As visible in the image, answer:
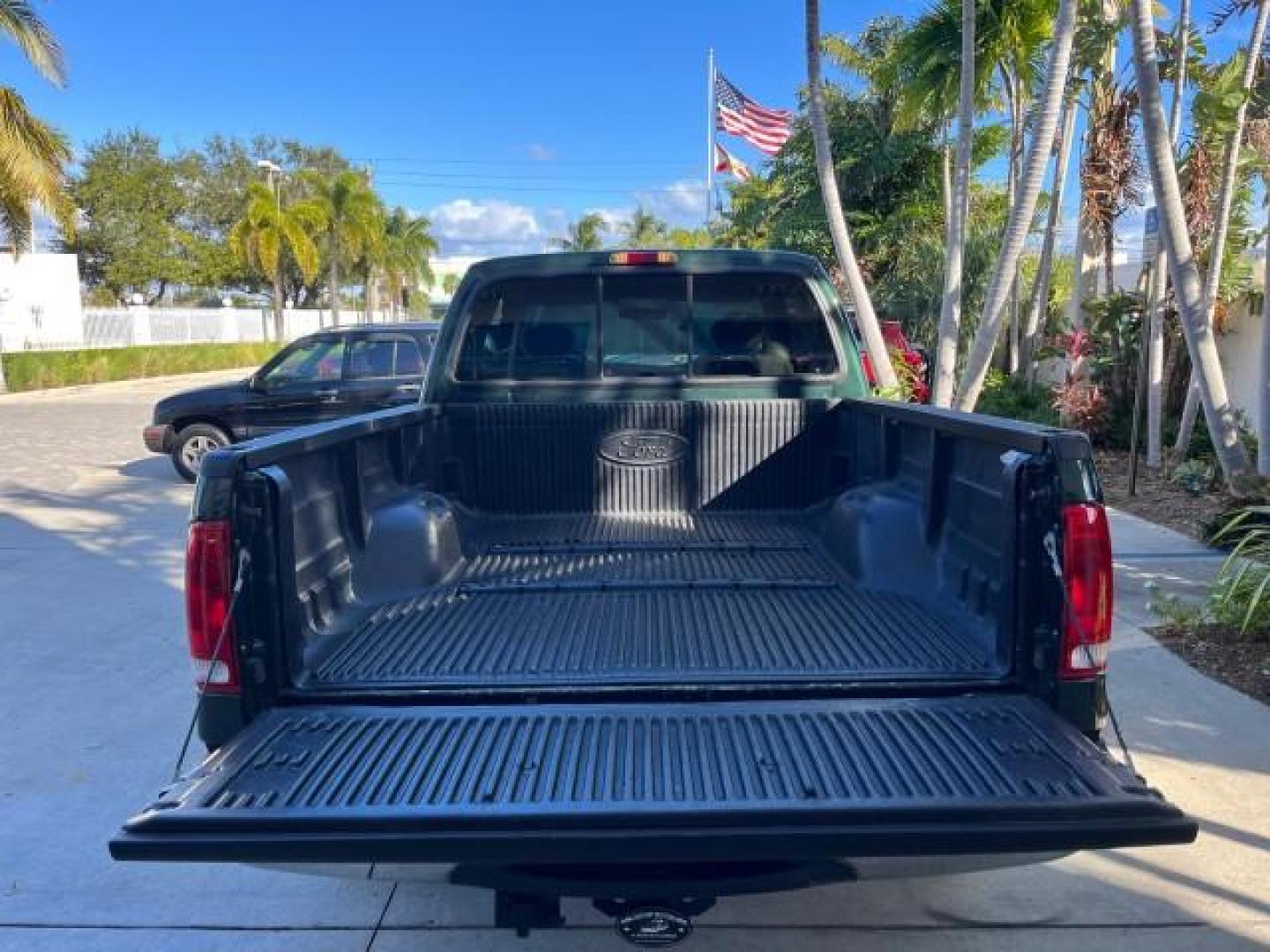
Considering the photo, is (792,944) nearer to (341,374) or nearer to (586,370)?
(586,370)

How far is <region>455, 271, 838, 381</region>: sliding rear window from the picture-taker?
473 cm

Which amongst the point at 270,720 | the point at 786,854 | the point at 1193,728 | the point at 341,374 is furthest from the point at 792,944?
the point at 341,374

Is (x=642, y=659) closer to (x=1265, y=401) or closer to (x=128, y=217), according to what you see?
(x=1265, y=401)

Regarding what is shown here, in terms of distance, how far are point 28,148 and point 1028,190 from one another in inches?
714

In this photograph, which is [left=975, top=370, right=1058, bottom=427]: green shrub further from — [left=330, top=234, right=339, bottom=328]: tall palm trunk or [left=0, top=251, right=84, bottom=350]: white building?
[left=330, top=234, right=339, bottom=328]: tall palm trunk

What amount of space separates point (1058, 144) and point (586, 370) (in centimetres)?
1216

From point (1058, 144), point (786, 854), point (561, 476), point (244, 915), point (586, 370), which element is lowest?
point (244, 915)

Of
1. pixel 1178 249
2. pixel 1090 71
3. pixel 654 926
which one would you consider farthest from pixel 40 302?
pixel 654 926

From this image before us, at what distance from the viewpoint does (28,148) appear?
62.2ft

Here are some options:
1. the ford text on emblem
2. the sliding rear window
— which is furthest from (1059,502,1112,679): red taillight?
the sliding rear window

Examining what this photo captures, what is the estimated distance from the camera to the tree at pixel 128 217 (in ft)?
163

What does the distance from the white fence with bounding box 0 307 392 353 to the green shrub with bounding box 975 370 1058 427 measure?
54.3 feet

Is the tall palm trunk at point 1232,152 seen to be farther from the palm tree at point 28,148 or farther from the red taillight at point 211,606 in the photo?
the palm tree at point 28,148

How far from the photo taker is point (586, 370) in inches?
188
